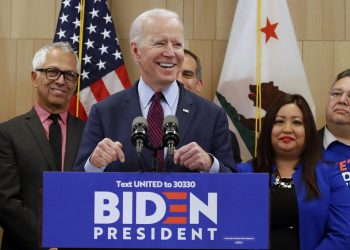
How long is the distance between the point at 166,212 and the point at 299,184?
4.26 feet

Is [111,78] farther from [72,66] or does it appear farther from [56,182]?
[56,182]

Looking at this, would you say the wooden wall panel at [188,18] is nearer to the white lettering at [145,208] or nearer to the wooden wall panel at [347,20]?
the wooden wall panel at [347,20]

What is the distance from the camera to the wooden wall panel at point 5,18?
4.36 m

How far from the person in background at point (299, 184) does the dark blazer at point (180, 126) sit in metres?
0.71

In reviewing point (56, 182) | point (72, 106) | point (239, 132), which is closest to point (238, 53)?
point (239, 132)

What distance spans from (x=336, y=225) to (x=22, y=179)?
1611mm

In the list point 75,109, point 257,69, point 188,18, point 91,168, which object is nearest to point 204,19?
point 188,18

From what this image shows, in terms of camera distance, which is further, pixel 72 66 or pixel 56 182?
pixel 72 66

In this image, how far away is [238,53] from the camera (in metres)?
4.07

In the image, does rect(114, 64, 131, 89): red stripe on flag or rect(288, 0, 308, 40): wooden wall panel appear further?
rect(288, 0, 308, 40): wooden wall panel

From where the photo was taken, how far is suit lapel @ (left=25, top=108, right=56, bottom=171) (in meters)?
3.15

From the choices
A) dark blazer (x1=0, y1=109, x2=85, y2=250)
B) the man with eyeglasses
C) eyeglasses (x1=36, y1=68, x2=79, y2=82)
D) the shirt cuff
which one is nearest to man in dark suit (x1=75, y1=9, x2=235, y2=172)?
the shirt cuff

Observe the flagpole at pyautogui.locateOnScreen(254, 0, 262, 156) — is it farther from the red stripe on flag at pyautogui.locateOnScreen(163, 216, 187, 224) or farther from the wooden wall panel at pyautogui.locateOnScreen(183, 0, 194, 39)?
the red stripe on flag at pyautogui.locateOnScreen(163, 216, 187, 224)

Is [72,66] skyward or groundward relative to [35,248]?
skyward
